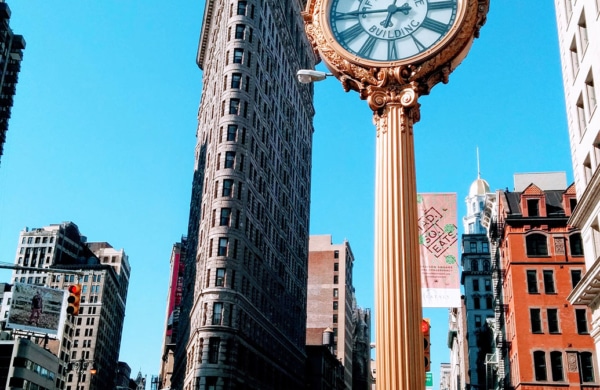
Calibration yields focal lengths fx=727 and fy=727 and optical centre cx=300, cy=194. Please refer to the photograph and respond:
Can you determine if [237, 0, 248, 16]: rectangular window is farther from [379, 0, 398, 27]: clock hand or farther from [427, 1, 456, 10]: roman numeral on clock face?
[427, 1, 456, 10]: roman numeral on clock face

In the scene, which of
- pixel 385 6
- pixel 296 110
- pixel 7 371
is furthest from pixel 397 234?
pixel 7 371

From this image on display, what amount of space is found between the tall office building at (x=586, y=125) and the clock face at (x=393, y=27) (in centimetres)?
1431

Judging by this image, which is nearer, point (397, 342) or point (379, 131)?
point (397, 342)

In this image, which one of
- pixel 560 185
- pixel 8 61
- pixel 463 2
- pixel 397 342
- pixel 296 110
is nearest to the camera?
pixel 397 342

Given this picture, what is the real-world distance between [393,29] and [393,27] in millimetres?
41

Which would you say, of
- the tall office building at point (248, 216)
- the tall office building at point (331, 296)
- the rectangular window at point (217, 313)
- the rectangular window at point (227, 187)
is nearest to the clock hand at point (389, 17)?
the tall office building at point (248, 216)

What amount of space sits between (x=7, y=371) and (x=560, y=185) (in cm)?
8453

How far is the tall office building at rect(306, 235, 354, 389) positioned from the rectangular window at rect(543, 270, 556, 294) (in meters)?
84.8

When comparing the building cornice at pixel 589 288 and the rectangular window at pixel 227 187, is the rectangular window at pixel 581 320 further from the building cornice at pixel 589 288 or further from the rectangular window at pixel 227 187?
the rectangular window at pixel 227 187

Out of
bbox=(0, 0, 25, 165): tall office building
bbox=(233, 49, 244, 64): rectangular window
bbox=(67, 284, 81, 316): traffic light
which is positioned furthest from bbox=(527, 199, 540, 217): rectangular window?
bbox=(0, 0, 25, 165): tall office building

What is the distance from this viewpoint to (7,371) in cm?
10988

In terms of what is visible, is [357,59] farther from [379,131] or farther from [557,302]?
[557,302]

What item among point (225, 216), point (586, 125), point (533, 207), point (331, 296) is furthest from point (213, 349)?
point (331, 296)

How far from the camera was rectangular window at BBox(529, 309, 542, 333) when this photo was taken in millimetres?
56656
